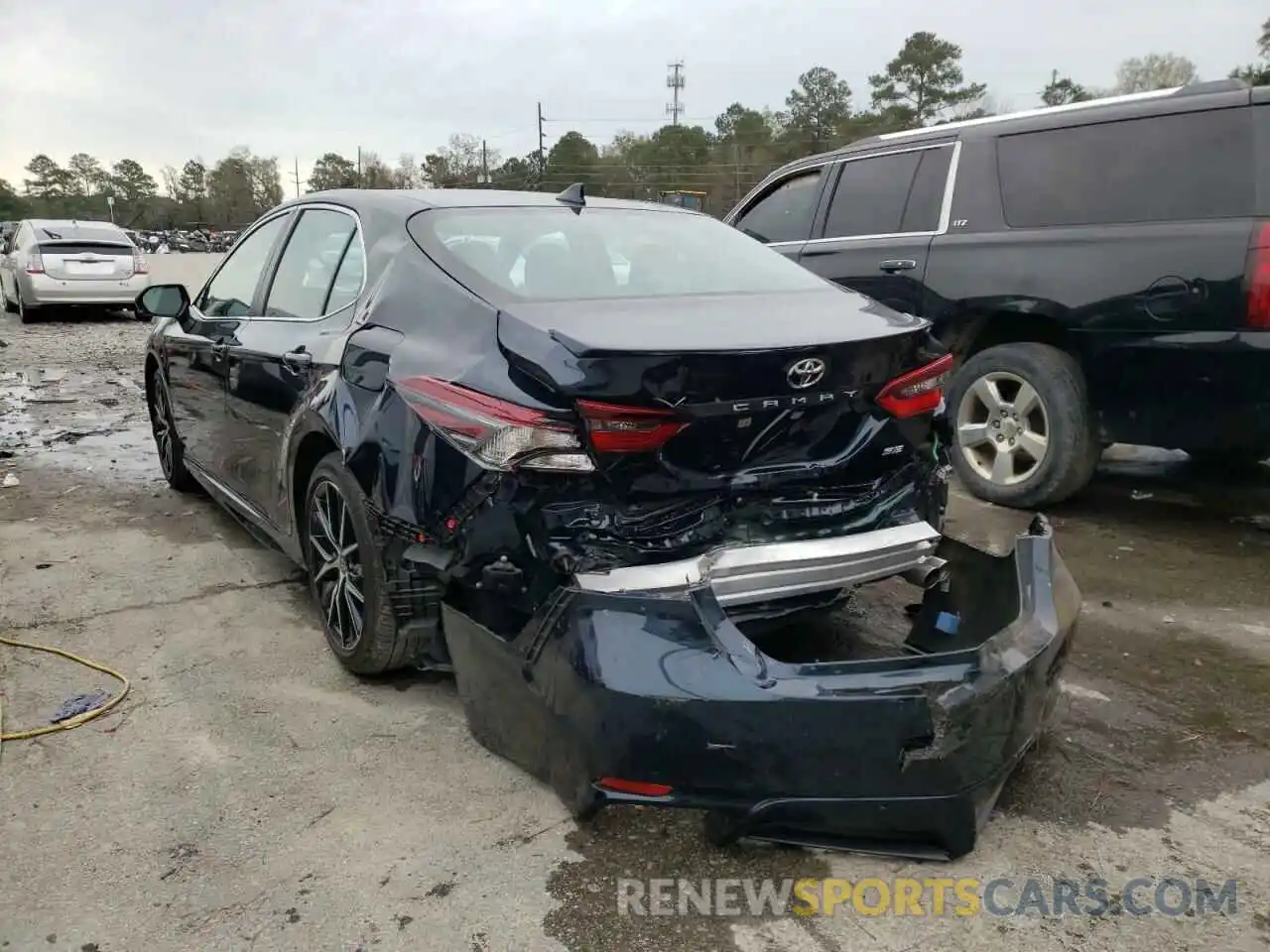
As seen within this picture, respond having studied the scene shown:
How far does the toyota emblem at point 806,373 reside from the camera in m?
2.42

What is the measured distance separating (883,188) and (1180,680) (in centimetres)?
335

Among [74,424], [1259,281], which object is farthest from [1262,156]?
[74,424]

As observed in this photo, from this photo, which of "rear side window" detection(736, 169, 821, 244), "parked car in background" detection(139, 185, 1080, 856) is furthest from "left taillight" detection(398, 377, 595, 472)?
"rear side window" detection(736, 169, 821, 244)

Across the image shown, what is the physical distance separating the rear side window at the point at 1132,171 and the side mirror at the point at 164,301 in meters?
4.13

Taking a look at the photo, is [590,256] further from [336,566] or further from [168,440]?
[168,440]

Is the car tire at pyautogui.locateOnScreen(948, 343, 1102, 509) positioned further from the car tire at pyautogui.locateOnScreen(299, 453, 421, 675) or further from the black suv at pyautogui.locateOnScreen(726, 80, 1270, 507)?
the car tire at pyautogui.locateOnScreen(299, 453, 421, 675)

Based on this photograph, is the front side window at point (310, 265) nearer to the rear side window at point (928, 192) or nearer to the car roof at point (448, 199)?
the car roof at point (448, 199)

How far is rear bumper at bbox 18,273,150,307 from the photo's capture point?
46.8 feet

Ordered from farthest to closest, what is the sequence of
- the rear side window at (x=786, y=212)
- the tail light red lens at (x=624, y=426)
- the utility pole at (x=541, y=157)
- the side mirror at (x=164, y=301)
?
1. the utility pole at (x=541, y=157)
2. the rear side window at (x=786, y=212)
3. the side mirror at (x=164, y=301)
4. the tail light red lens at (x=624, y=426)

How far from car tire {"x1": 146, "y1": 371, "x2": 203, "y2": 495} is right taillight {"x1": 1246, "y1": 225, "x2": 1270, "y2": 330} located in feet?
16.5

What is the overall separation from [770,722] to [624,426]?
749 millimetres

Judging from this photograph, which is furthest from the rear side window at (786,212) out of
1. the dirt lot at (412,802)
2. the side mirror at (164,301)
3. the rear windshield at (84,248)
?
the rear windshield at (84,248)

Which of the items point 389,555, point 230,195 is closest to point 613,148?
point 230,195

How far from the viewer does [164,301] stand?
4.63 m
